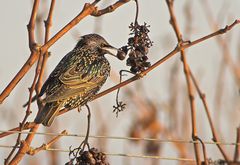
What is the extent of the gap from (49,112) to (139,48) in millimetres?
1200

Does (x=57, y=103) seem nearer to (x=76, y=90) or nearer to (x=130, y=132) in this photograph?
(x=76, y=90)

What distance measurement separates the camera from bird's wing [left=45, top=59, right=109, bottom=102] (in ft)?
14.8

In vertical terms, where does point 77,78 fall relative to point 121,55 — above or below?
above

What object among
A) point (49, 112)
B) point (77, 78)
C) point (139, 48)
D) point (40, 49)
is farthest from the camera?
point (77, 78)

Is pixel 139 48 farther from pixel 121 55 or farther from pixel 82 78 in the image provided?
pixel 82 78

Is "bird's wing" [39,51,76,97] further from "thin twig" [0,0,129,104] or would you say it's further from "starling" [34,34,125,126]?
"thin twig" [0,0,129,104]

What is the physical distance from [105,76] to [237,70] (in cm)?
115

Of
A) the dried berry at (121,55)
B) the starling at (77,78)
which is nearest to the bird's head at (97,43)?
the starling at (77,78)

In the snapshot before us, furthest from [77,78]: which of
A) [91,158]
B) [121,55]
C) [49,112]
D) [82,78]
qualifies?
[91,158]

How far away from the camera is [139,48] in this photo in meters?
3.11

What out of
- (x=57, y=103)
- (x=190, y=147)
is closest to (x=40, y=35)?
(x=57, y=103)

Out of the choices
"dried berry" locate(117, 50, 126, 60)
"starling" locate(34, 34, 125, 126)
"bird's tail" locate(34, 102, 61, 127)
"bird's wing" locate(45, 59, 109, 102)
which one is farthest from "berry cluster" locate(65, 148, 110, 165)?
"bird's wing" locate(45, 59, 109, 102)

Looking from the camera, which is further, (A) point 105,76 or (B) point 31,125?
(A) point 105,76

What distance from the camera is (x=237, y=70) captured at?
13.4ft
